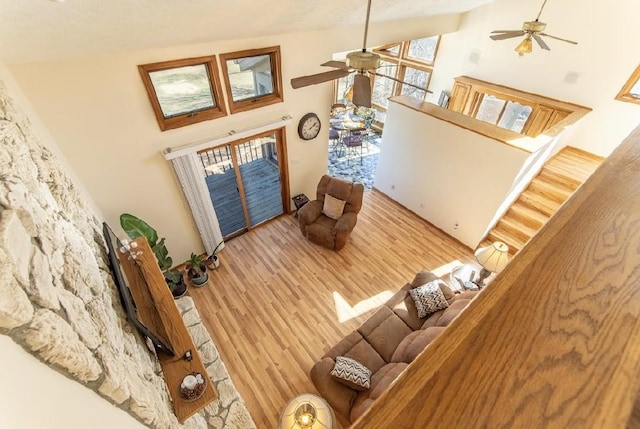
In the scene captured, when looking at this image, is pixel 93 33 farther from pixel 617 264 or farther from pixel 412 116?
pixel 412 116

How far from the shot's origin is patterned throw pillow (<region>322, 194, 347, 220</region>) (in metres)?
4.88

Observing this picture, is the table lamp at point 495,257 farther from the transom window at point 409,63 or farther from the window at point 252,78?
the transom window at point 409,63

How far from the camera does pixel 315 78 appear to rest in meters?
2.53

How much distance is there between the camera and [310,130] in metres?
4.87

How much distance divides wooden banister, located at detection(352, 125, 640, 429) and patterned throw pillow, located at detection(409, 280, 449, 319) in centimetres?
302

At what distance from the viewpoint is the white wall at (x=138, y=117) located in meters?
2.78

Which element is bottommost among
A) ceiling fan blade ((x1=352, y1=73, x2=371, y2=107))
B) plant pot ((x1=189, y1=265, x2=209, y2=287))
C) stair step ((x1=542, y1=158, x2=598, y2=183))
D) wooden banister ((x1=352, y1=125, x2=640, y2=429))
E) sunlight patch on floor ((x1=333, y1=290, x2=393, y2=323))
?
sunlight patch on floor ((x1=333, y1=290, x2=393, y2=323))

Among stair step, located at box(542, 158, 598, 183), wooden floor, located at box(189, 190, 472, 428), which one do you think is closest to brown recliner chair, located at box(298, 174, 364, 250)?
wooden floor, located at box(189, 190, 472, 428)

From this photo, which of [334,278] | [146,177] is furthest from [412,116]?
[146,177]

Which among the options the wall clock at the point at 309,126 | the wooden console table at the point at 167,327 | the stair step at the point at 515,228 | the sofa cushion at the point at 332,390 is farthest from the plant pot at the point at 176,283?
the stair step at the point at 515,228

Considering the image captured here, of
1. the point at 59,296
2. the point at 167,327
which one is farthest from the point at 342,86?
the point at 59,296

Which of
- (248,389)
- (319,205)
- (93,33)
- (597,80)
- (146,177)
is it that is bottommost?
(248,389)

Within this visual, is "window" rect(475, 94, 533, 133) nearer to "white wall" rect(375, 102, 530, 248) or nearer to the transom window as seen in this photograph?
the transom window

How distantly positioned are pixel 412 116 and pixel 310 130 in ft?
5.63
